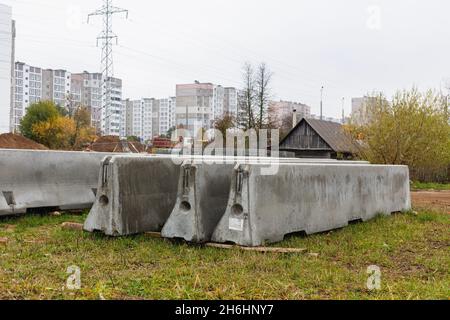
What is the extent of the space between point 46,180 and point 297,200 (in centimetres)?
506

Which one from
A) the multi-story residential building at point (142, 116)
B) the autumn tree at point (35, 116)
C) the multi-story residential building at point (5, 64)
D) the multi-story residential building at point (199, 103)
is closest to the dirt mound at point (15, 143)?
the autumn tree at point (35, 116)

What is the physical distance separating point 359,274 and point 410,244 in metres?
2.42

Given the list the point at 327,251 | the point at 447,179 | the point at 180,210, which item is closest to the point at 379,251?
the point at 327,251

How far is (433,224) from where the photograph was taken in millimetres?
A: 9453

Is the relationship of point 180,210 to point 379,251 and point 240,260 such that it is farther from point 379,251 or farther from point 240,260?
point 379,251

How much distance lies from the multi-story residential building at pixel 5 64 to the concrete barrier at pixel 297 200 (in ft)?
204

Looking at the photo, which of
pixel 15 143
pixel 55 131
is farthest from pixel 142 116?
pixel 15 143

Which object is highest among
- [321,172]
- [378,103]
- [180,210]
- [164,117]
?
[164,117]

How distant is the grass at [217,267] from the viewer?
14.5 feet

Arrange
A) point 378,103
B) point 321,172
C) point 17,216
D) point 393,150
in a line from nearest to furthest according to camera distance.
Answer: point 321,172 → point 17,216 → point 393,150 → point 378,103

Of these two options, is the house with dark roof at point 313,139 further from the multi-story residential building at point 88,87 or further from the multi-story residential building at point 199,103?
the multi-story residential building at point 88,87

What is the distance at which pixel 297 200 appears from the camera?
7.50 meters

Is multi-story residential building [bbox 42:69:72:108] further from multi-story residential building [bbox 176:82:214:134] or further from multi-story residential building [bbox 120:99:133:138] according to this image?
multi-story residential building [bbox 176:82:214:134]

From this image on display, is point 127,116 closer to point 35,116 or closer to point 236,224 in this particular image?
point 35,116
